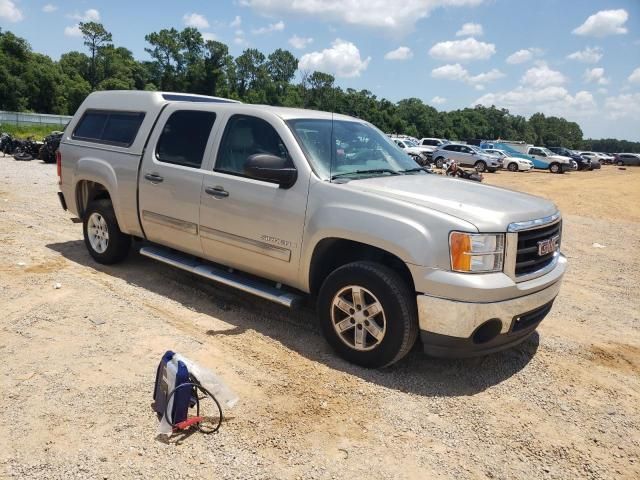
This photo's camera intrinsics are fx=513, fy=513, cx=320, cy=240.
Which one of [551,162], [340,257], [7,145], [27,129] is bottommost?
[340,257]

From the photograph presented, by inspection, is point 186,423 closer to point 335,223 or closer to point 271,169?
point 335,223

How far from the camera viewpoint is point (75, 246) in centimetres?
681

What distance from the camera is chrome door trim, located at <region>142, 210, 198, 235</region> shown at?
4762 millimetres

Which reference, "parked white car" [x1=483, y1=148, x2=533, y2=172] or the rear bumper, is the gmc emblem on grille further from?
"parked white car" [x1=483, y1=148, x2=533, y2=172]

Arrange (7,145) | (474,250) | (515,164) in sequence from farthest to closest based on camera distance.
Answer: (515,164)
(7,145)
(474,250)

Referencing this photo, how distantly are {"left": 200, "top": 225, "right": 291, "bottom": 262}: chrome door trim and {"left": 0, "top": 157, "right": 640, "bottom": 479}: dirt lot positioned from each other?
0.70 meters

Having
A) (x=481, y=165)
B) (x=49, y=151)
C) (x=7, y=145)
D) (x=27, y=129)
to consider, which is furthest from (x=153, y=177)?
(x=27, y=129)

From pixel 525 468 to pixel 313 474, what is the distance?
1.17 meters

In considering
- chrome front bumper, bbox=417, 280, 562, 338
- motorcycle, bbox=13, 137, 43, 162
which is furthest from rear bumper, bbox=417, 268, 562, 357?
motorcycle, bbox=13, 137, 43, 162

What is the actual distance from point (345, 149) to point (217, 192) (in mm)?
1175

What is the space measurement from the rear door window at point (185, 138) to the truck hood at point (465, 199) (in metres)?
1.64

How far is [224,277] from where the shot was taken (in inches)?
180

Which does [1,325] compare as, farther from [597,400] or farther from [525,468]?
[597,400]

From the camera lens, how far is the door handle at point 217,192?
4.44 meters
